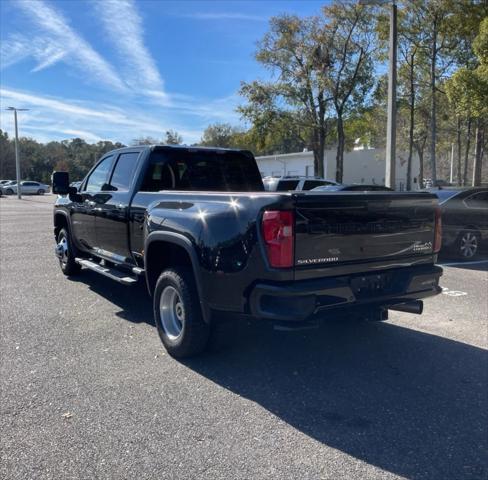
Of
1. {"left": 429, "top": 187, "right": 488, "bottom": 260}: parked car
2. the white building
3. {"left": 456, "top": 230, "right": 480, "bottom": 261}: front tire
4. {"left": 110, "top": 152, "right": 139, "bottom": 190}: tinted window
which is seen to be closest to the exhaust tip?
{"left": 110, "top": 152, "right": 139, "bottom": 190}: tinted window

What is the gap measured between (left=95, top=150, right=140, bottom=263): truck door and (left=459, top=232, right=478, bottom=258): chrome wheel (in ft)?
22.9

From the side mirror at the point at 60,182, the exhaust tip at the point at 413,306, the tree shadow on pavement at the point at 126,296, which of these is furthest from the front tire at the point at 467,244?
the side mirror at the point at 60,182

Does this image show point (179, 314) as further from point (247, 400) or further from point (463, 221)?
point (463, 221)

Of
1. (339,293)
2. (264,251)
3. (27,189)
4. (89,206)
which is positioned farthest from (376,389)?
(27,189)

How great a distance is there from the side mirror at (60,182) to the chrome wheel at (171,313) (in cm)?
297

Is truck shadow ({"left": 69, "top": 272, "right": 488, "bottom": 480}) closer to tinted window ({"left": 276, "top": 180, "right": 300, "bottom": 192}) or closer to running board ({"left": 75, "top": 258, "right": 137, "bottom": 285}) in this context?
running board ({"left": 75, "top": 258, "right": 137, "bottom": 285})

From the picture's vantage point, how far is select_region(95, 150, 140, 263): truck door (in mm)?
5641

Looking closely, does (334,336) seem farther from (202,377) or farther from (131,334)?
(131,334)

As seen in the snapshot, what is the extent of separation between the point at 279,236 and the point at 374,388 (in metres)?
1.55

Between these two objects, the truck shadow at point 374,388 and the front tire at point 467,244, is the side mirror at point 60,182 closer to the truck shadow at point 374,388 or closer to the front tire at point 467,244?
the truck shadow at point 374,388

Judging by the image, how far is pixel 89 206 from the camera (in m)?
6.64

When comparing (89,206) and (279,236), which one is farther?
(89,206)

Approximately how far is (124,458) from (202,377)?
1286 mm

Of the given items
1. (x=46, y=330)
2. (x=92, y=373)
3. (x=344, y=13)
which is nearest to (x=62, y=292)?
(x=46, y=330)
